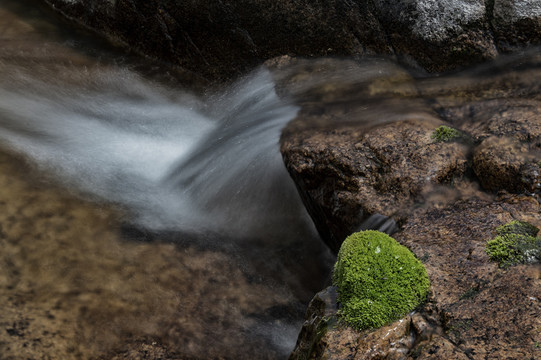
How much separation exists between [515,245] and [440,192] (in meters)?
1.15

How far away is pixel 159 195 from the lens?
7375 mm

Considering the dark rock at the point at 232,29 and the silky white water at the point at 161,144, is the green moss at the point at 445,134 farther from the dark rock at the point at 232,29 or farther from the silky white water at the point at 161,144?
the dark rock at the point at 232,29

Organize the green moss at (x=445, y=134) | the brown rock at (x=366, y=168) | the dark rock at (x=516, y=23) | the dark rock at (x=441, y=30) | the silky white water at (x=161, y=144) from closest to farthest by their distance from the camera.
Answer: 1. the brown rock at (x=366, y=168)
2. the green moss at (x=445, y=134)
3. the silky white water at (x=161, y=144)
4. the dark rock at (x=516, y=23)
5. the dark rock at (x=441, y=30)

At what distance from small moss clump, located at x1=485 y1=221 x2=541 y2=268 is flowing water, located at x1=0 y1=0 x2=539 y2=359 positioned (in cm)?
221

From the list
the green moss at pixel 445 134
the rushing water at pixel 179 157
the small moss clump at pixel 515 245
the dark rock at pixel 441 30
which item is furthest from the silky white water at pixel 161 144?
the small moss clump at pixel 515 245

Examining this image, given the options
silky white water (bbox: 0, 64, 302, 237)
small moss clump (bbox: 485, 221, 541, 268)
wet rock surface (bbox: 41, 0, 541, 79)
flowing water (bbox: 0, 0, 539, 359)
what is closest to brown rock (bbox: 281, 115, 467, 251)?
flowing water (bbox: 0, 0, 539, 359)

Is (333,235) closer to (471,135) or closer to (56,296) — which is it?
(471,135)

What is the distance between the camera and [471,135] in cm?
616

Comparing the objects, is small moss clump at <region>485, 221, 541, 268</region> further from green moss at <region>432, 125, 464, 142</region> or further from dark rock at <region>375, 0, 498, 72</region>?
dark rock at <region>375, 0, 498, 72</region>

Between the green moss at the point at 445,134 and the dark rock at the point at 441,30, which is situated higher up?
the dark rock at the point at 441,30

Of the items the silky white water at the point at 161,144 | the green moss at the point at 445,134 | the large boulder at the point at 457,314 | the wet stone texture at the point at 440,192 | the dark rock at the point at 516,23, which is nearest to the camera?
the large boulder at the point at 457,314

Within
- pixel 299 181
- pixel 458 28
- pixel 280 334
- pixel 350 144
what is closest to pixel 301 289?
pixel 280 334

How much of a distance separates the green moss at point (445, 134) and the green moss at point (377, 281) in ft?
6.13

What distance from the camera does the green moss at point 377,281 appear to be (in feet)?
14.1
